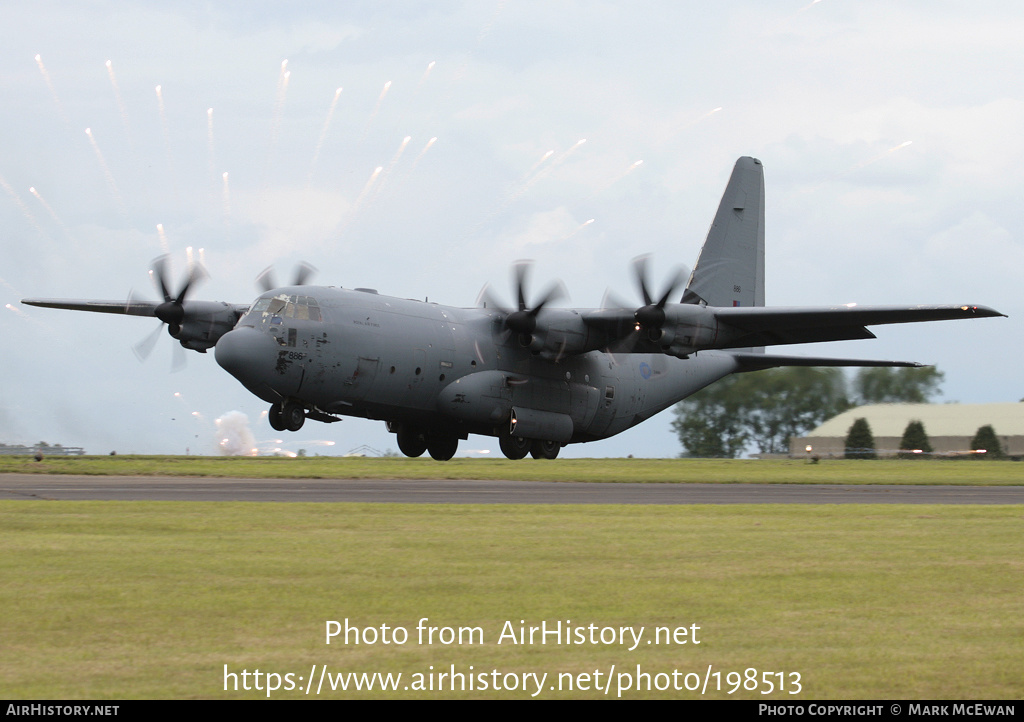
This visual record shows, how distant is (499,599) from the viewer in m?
10.4

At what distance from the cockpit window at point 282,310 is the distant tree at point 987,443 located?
47.9m

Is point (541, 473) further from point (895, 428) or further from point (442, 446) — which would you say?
point (895, 428)

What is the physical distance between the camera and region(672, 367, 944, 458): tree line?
58219 millimetres

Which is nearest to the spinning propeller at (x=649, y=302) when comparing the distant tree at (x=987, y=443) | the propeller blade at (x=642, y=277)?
the propeller blade at (x=642, y=277)

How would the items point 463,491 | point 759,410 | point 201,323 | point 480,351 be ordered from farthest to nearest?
point 759,410
point 201,323
point 480,351
point 463,491

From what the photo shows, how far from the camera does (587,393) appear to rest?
40094mm

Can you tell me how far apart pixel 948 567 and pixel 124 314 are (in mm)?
36526

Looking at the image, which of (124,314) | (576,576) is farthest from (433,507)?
(124,314)

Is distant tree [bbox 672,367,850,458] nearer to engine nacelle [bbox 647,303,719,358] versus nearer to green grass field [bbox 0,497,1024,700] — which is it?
engine nacelle [bbox 647,303,719,358]

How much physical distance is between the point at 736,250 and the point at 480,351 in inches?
616

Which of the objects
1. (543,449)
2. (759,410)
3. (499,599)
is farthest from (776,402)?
(499,599)

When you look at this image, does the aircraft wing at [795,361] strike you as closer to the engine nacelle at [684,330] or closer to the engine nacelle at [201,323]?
the engine nacelle at [684,330]
